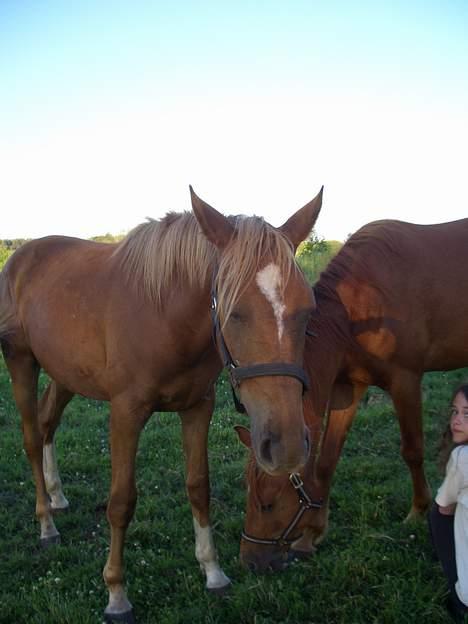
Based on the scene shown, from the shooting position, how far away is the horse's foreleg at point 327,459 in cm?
374

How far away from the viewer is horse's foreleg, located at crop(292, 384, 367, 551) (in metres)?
3.74

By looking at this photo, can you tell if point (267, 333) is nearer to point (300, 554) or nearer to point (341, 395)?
point (300, 554)

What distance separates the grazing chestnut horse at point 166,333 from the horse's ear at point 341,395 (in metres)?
1.30

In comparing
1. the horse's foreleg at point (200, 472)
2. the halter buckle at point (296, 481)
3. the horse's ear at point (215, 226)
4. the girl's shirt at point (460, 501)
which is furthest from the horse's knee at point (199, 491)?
the horse's ear at point (215, 226)

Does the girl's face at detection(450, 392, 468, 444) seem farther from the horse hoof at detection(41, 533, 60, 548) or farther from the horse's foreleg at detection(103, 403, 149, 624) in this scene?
the horse hoof at detection(41, 533, 60, 548)

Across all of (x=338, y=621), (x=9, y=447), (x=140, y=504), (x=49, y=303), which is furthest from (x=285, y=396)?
(x=9, y=447)

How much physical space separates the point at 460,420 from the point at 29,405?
3205 millimetres

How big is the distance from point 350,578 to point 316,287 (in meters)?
2.00

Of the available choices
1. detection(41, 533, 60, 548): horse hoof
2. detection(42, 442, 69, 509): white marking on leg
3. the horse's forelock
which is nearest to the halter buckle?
the horse's forelock

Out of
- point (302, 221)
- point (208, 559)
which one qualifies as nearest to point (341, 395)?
point (208, 559)

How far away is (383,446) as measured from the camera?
566cm

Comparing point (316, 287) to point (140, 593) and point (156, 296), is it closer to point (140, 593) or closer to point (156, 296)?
point (156, 296)

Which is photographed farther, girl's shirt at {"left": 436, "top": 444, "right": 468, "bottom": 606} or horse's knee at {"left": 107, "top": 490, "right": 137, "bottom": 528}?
horse's knee at {"left": 107, "top": 490, "right": 137, "bottom": 528}

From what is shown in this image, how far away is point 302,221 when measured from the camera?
109 inches
